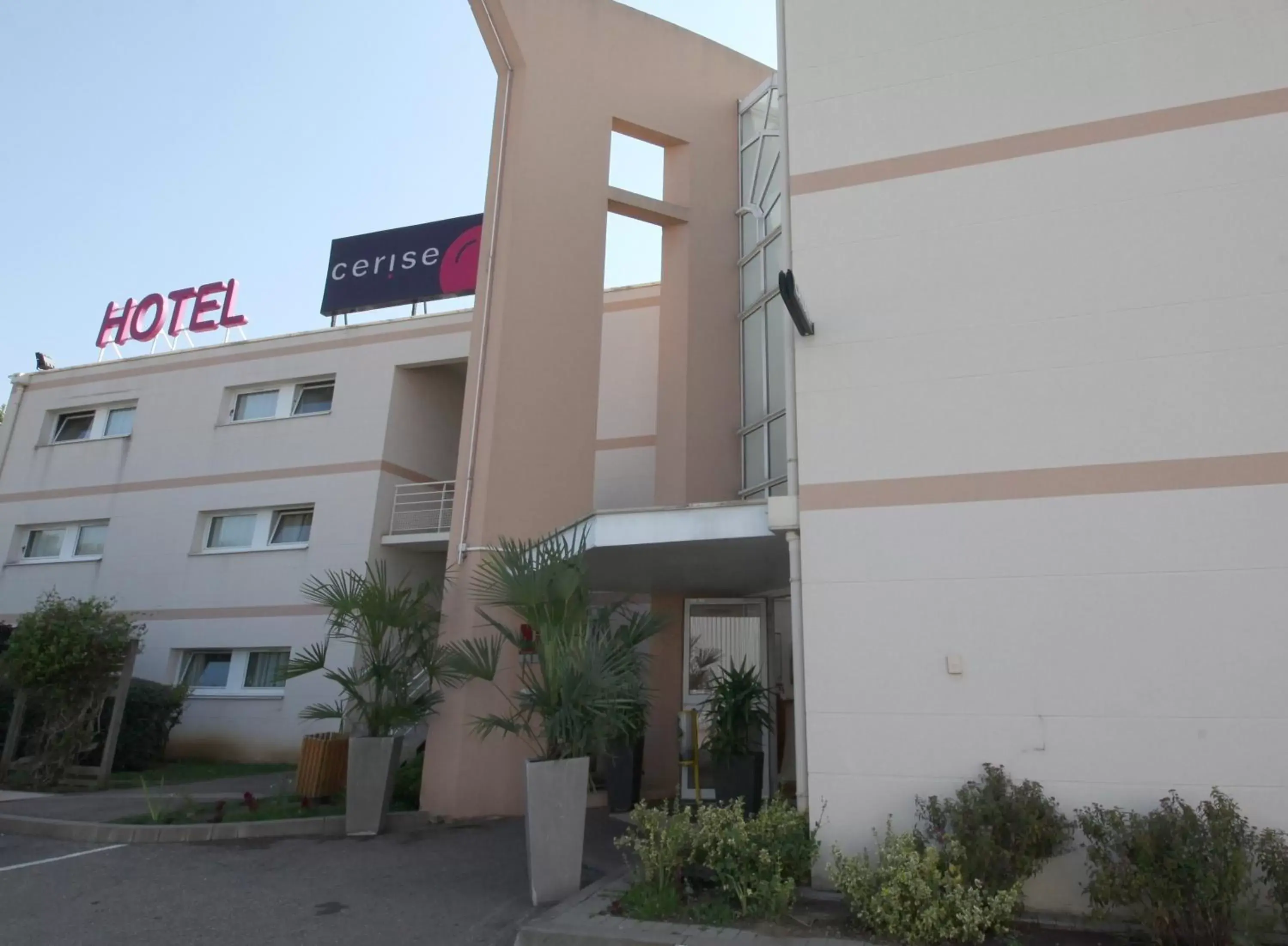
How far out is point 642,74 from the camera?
13562mm

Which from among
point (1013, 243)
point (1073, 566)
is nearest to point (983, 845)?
point (1073, 566)

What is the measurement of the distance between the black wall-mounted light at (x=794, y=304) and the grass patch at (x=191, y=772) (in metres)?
11.1

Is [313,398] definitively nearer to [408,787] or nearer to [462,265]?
[462,265]

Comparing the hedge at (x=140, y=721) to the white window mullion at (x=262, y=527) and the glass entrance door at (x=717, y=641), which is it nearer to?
the white window mullion at (x=262, y=527)

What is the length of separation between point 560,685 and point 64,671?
29.1 ft

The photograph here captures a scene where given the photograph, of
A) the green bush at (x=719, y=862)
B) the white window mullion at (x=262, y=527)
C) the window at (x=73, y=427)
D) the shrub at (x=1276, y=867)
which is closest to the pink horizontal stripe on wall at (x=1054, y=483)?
the shrub at (x=1276, y=867)

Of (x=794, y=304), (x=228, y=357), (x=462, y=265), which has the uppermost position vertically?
(x=462, y=265)

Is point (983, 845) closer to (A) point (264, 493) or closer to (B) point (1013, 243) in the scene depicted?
(B) point (1013, 243)

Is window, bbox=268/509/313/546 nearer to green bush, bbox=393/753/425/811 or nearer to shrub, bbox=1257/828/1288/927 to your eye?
green bush, bbox=393/753/425/811

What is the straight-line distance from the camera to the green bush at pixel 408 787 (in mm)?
9906

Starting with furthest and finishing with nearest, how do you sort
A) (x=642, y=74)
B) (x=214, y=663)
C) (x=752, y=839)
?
(x=214, y=663) < (x=642, y=74) < (x=752, y=839)

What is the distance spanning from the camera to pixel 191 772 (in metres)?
14.0

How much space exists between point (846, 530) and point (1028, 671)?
172 centimetres

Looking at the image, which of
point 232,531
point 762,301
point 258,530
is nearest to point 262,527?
point 258,530
